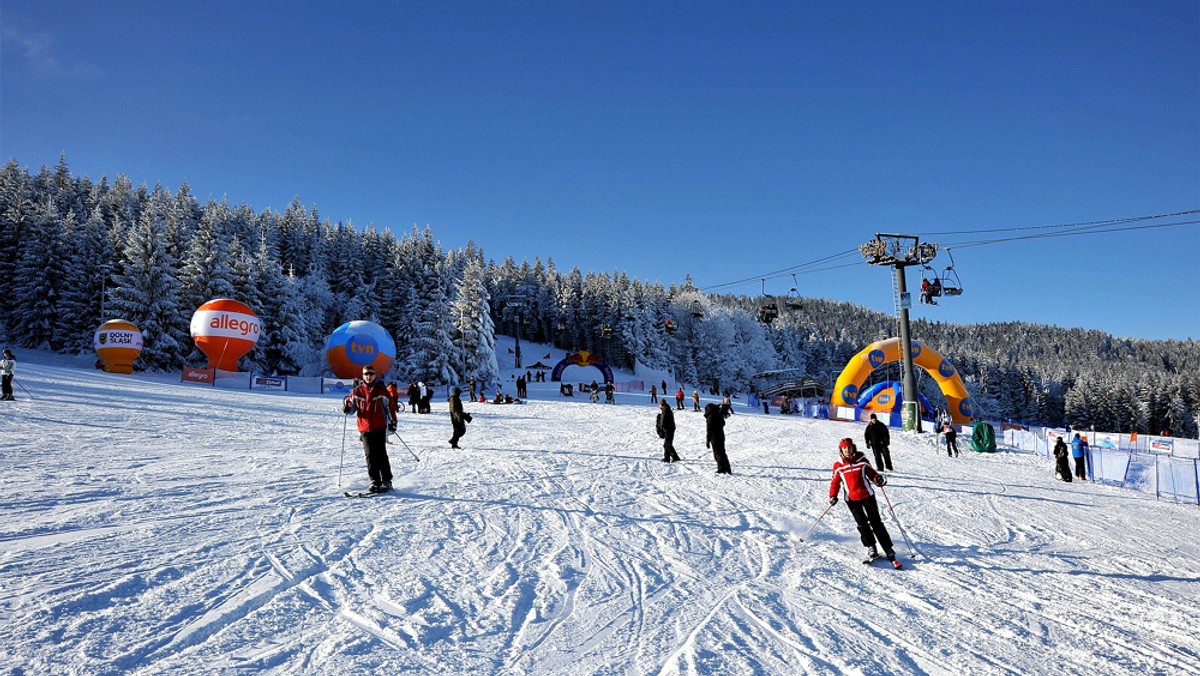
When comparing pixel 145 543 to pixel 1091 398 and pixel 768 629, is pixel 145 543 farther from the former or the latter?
pixel 1091 398

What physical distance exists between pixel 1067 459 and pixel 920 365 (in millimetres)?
18532

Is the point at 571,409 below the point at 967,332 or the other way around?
below

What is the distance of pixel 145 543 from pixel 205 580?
139 centimetres

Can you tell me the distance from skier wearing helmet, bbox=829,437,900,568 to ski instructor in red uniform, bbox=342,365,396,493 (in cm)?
592

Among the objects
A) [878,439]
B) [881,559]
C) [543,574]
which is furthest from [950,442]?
[543,574]

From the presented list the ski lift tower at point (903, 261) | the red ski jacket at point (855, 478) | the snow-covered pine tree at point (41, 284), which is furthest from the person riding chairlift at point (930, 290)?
the snow-covered pine tree at point (41, 284)

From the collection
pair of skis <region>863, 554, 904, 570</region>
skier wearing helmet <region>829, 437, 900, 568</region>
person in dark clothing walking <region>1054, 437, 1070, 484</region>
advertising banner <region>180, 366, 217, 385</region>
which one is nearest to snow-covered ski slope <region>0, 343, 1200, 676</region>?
pair of skis <region>863, 554, 904, 570</region>

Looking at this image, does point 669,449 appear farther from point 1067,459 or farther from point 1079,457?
point 1079,457

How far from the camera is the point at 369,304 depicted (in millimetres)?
57688

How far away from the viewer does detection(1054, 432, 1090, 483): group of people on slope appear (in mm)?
15047

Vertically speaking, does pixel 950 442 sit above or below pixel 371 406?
below

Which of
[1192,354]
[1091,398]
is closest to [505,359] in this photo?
[1091,398]

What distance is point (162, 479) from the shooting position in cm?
867

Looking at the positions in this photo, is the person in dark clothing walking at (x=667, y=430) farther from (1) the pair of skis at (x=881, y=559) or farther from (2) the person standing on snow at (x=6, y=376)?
(2) the person standing on snow at (x=6, y=376)
